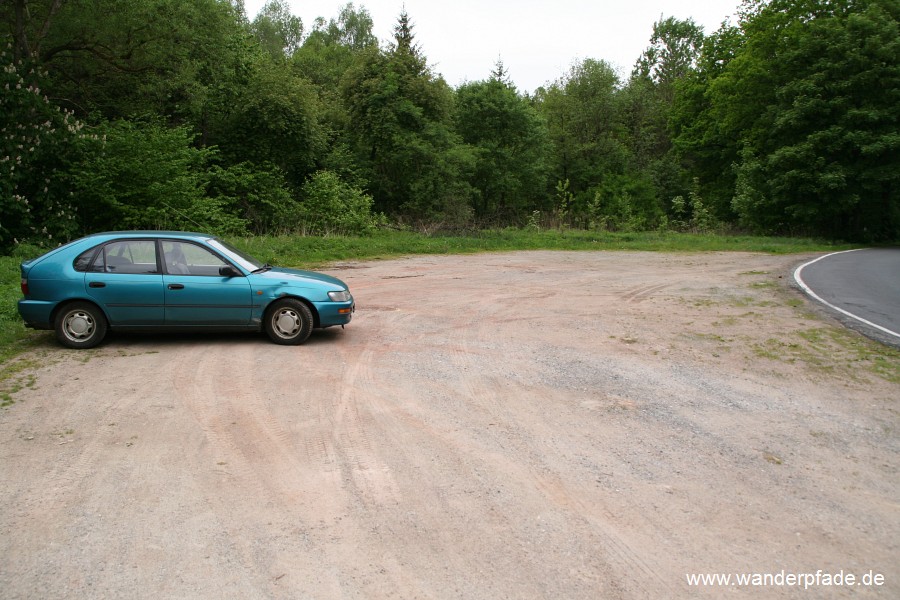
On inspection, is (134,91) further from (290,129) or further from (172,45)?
(290,129)

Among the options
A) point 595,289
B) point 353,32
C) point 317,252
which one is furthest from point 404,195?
point 353,32

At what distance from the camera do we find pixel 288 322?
9.58m

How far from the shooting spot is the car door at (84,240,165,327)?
29.7 feet

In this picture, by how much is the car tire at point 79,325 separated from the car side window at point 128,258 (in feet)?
1.79

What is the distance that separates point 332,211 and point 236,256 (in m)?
19.5

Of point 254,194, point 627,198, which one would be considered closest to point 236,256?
point 254,194

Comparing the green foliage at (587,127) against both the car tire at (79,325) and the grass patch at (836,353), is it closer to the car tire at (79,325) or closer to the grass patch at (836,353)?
the grass patch at (836,353)

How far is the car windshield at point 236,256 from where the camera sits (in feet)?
31.7

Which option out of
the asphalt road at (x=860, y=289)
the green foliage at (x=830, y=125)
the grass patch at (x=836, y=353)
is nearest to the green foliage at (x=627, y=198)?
the green foliage at (x=830, y=125)

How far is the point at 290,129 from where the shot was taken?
3381cm

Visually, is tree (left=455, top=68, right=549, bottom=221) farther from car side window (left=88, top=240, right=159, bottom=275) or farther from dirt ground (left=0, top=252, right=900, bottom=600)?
dirt ground (left=0, top=252, right=900, bottom=600)

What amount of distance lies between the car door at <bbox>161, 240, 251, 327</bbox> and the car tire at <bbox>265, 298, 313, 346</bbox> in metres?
0.34

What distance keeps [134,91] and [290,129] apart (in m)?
7.45

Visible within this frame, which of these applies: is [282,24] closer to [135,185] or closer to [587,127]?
[587,127]
